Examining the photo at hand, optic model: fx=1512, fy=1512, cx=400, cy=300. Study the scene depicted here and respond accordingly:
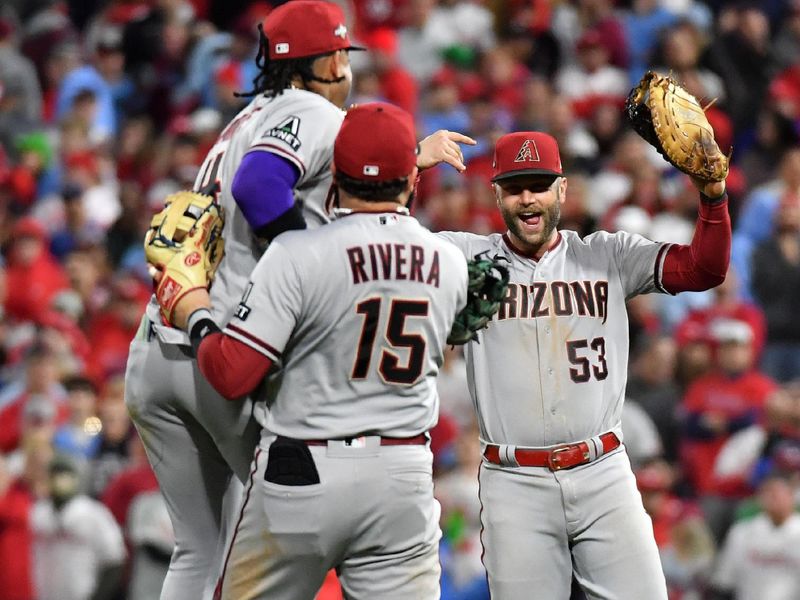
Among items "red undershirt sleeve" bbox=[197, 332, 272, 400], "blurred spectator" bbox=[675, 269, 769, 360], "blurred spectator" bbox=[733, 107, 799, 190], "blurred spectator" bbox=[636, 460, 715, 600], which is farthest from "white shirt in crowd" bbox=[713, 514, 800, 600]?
"red undershirt sleeve" bbox=[197, 332, 272, 400]

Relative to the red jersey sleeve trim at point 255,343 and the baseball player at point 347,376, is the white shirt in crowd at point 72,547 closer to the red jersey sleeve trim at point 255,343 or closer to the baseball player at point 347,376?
the baseball player at point 347,376

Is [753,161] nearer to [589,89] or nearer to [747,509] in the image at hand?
[589,89]

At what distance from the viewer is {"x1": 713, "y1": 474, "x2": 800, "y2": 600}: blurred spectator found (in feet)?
25.5

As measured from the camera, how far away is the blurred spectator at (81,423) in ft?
28.4

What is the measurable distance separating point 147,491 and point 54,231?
3398mm

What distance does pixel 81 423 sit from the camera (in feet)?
28.6

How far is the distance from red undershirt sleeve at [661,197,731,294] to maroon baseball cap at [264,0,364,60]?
1.30 m

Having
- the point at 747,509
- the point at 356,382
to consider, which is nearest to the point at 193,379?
the point at 356,382

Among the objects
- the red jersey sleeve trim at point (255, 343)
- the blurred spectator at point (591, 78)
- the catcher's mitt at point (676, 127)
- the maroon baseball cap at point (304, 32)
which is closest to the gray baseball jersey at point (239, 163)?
the maroon baseball cap at point (304, 32)

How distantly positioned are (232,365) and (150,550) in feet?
12.8

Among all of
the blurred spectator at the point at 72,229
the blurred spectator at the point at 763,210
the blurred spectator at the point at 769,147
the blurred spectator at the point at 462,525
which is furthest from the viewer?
the blurred spectator at the point at 769,147

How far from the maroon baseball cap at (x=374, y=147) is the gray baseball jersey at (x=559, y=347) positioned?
0.93m

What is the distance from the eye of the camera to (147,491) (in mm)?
8062

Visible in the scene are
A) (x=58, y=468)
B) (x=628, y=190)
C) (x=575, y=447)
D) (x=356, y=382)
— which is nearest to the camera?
(x=356, y=382)
